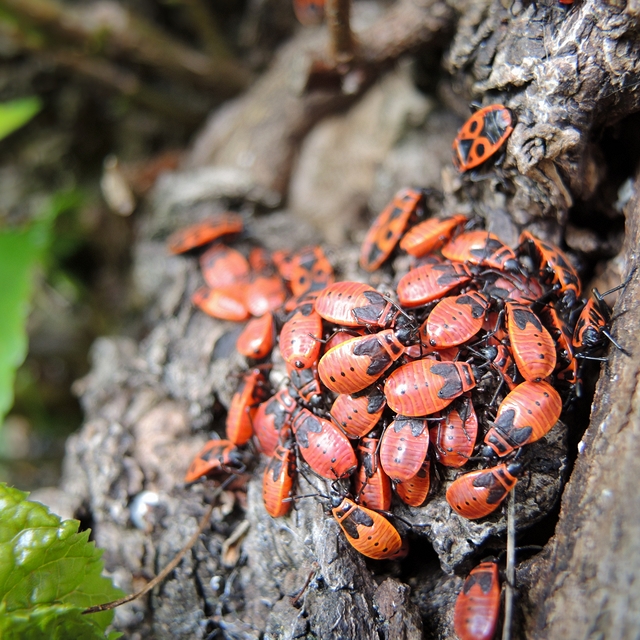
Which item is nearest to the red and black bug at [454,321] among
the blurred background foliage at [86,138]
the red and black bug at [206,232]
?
the red and black bug at [206,232]

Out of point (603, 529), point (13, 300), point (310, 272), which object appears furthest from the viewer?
point (13, 300)

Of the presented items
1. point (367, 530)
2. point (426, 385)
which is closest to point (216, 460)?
point (367, 530)

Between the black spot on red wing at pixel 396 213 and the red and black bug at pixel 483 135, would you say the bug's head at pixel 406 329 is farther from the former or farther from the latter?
the red and black bug at pixel 483 135

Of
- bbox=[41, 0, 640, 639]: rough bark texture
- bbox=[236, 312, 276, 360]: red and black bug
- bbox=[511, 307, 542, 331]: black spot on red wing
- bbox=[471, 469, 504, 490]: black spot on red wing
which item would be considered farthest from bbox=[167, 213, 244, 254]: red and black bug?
bbox=[471, 469, 504, 490]: black spot on red wing

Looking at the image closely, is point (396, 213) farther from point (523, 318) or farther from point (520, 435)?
point (520, 435)

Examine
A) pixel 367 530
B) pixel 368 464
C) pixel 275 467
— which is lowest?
pixel 275 467

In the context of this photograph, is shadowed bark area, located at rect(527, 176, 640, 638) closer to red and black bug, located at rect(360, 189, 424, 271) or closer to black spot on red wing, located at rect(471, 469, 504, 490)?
black spot on red wing, located at rect(471, 469, 504, 490)

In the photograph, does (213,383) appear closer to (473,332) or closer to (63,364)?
(473,332)

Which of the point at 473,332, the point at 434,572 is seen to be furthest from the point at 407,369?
the point at 434,572
